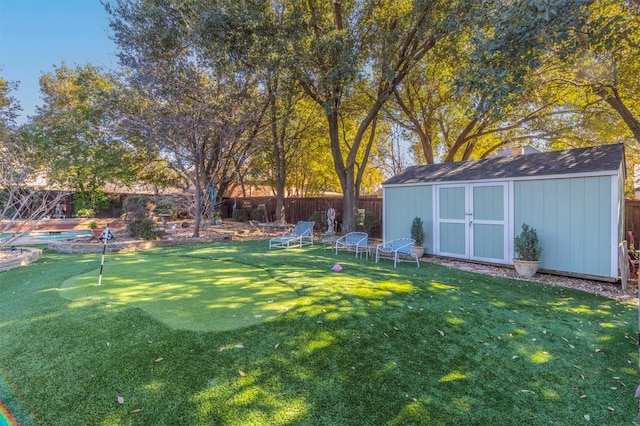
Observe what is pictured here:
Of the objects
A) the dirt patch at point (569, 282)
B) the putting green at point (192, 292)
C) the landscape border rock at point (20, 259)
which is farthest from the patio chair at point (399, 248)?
the landscape border rock at point (20, 259)

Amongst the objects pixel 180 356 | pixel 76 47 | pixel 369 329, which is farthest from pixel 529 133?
pixel 76 47

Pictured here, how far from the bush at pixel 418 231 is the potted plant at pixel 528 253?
2.33m

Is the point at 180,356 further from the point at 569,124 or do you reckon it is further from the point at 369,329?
the point at 569,124

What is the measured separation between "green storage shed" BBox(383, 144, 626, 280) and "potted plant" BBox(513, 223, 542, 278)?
1.18 ft

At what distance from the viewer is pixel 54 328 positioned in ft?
10.5

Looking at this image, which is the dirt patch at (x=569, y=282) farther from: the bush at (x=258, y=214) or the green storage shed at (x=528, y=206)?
the bush at (x=258, y=214)

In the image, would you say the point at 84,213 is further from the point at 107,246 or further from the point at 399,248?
the point at 399,248

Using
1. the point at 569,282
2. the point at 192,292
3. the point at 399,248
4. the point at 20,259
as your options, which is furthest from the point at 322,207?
the point at 192,292

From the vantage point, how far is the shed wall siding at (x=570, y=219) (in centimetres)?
595

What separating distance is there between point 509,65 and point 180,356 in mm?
5667

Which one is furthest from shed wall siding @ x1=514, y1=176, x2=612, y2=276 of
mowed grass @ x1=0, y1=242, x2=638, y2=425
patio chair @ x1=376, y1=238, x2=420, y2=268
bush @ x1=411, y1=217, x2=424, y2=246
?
patio chair @ x1=376, y1=238, x2=420, y2=268

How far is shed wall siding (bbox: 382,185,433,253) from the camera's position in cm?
853

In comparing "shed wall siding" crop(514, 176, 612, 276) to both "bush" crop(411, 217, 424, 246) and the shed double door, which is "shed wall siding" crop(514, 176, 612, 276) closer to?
the shed double door

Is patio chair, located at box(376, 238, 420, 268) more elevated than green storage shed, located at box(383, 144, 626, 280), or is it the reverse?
green storage shed, located at box(383, 144, 626, 280)
